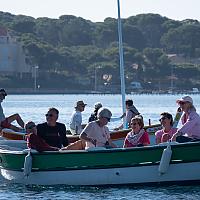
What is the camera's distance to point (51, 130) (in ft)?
65.4

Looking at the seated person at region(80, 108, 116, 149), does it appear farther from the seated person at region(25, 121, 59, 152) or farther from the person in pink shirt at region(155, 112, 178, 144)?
the person in pink shirt at region(155, 112, 178, 144)

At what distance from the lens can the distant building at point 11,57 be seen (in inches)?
6683

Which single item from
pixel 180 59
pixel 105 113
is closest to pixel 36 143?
pixel 105 113

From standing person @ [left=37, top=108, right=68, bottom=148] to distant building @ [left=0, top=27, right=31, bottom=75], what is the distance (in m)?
148

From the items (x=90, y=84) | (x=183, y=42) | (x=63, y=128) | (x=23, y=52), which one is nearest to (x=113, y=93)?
(x=90, y=84)

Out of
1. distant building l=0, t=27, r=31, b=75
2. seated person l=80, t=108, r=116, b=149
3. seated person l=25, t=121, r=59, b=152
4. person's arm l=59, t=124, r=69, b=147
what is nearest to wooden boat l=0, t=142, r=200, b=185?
seated person l=25, t=121, r=59, b=152

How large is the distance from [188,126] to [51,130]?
104 inches

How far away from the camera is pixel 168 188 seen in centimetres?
1962

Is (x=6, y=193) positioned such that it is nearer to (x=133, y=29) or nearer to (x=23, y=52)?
(x=23, y=52)

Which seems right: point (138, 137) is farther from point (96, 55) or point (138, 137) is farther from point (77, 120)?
point (96, 55)

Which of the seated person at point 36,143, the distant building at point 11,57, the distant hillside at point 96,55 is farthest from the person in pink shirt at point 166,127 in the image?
the distant building at point 11,57

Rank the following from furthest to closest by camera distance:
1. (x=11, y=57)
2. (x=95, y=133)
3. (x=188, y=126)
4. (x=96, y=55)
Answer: (x=96, y=55) → (x=11, y=57) → (x=95, y=133) → (x=188, y=126)

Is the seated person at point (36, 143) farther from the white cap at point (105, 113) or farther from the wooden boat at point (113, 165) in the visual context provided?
the white cap at point (105, 113)

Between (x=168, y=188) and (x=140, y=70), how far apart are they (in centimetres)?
15348
